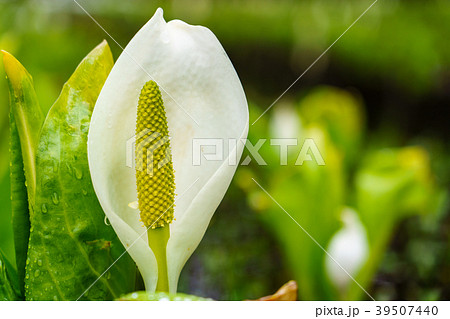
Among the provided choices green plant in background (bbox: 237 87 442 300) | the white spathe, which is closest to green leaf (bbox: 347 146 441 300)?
green plant in background (bbox: 237 87 442 300)

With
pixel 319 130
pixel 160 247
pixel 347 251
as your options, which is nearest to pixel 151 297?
pixel 160 247

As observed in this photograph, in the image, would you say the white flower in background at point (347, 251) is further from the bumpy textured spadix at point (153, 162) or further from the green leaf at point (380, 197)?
the bumpy textured spadix at point (153, 162)

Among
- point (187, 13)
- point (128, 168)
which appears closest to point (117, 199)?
point (128, 168)

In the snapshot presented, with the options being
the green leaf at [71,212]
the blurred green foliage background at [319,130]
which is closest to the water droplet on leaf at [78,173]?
the green leaf at [71,212]

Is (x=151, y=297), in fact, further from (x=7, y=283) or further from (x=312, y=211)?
→ (x=312, y=211)

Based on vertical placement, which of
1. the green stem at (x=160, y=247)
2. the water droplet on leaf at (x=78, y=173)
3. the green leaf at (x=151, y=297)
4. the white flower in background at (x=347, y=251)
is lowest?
the white flower in background at (x=347, y=251)

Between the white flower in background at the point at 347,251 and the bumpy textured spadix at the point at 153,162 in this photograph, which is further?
the white flower in background at the point at 347,251
